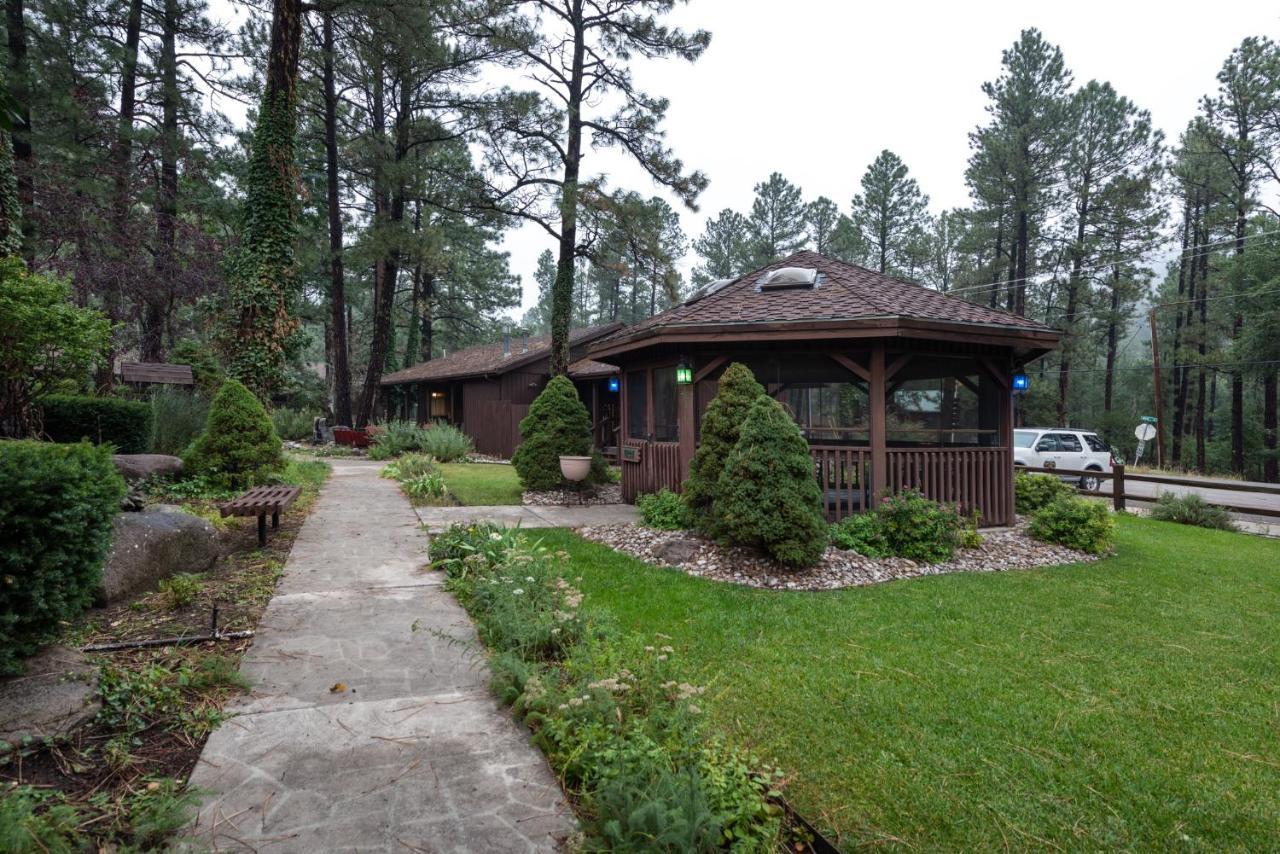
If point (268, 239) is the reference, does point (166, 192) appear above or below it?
above

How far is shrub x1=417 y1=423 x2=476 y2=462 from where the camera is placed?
48.8 feet

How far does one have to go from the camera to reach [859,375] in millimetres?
6852

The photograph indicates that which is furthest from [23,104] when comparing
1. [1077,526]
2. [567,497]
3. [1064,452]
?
[1064,452]

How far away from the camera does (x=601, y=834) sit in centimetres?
186

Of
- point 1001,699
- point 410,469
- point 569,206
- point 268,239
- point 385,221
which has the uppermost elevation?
point 385,221

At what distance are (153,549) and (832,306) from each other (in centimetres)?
673

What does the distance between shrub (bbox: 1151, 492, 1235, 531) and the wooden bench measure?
40.5 ft

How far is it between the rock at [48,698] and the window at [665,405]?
6.52 meters

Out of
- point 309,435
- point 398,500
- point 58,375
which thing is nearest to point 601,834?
point 398,500

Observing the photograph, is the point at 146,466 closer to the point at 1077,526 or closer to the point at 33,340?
the point at 33,340

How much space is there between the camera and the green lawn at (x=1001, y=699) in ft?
7.43

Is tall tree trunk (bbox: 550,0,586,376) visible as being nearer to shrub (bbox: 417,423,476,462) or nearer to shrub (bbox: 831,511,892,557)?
shrub (bbox: 417,423,476,462)

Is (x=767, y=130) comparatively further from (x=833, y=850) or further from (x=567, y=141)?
(x=833, y=850)

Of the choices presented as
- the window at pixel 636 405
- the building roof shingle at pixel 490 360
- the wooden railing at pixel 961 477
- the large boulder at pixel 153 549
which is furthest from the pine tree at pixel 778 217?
the large boulder at pixel 153 549
